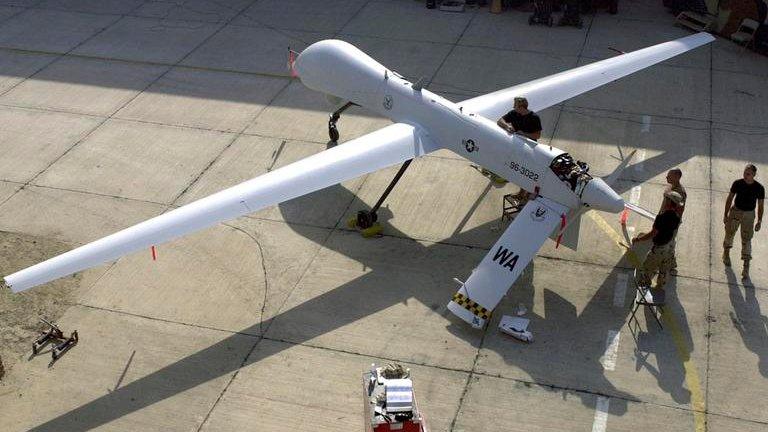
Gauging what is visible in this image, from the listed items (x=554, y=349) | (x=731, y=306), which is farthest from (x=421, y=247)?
(x=731, y=306)

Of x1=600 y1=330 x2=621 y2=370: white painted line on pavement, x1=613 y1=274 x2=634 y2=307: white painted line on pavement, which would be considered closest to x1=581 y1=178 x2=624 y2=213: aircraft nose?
x1=613 y1=274 x2=634 y2=307: white painted line on pavement

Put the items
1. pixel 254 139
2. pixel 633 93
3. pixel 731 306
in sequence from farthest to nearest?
pixel 633 93 < pixel 254 139 < pixel 731 306

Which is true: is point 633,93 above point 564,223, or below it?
below

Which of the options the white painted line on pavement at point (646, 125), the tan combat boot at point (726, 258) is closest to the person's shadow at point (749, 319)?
the tan combat boot at point (726, 258)

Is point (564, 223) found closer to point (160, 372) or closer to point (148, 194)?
point (160, 372)

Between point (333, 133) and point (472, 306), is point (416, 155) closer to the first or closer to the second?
point (472, 306)

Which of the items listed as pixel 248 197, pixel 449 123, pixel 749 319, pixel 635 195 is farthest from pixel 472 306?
pixel 635 195

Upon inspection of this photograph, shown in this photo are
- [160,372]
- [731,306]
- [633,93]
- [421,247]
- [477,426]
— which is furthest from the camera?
[633,93]
